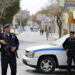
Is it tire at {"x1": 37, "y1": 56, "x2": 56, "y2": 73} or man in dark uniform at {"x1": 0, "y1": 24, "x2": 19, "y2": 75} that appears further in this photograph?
tire at {"x1": 37, "y1": 56, "x2": 56, "y2": 73}

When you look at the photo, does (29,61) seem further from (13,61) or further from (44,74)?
(13,61)

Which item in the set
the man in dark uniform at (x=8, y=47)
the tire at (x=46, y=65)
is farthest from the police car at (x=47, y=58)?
the man in dark uniform at (x=8, y=47)

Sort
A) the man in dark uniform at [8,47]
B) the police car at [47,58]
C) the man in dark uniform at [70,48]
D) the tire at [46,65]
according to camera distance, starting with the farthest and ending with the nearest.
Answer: the tire at [46,65]
the police car at [47,58]
the man in dark uniform at [70,48]
the man in dark uniform at [8,47]

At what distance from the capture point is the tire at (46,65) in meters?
14.0

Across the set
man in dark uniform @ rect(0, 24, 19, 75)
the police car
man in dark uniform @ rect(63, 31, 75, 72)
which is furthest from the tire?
man in dark uniform @ rect(0, 24, 19, 75)

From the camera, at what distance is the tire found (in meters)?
14.0

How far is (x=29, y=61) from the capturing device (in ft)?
45.6

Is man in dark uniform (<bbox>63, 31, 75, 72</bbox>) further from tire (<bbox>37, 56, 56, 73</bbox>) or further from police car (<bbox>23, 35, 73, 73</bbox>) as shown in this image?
tire (<bbox>37, 56, 56, 73</bbox>)

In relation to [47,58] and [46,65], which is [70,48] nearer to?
[47,58]

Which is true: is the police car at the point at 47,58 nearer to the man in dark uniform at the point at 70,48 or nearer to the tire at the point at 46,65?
the tire at the point at 46,65

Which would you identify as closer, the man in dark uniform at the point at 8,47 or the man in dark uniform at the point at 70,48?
the man in dark uniform at the point at 8,47

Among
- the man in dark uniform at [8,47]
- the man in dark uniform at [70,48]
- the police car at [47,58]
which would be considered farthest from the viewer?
the police car at [47,58]

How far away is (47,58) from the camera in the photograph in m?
14.0

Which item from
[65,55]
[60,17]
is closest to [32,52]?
[65,55]
